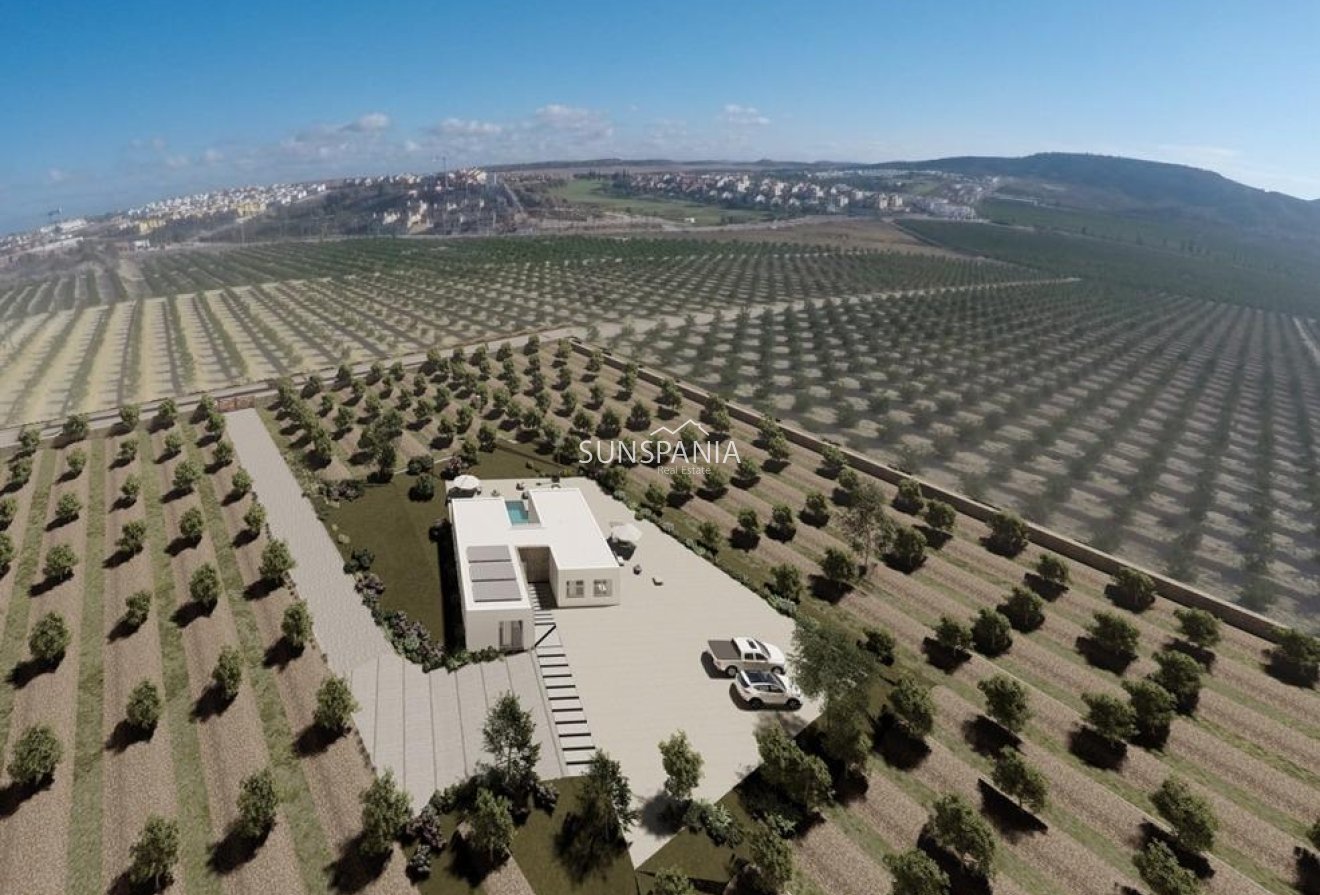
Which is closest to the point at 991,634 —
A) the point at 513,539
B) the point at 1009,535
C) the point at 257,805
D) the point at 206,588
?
the point at 1009,535

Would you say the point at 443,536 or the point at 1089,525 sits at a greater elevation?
the point at 443,536

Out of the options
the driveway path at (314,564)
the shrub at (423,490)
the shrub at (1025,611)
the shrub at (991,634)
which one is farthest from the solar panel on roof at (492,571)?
the shrub at (1025,611)

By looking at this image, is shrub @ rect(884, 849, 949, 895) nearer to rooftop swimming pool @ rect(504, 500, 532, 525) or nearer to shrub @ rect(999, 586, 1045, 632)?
shrub @ rect(999, 586, 1045, 632)

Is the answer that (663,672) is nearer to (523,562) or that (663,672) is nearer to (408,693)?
(523,562)

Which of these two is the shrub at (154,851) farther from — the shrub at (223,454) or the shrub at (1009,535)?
the shrub at (1009,535)

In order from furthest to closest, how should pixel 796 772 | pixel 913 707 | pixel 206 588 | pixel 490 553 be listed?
pixel 490 553 < pixel 206 588 < pixel 913 707 < pixel 796 772

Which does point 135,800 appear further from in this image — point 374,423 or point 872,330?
point 872,330

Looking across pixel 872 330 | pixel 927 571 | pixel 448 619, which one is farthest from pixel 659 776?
pixel 872 330
